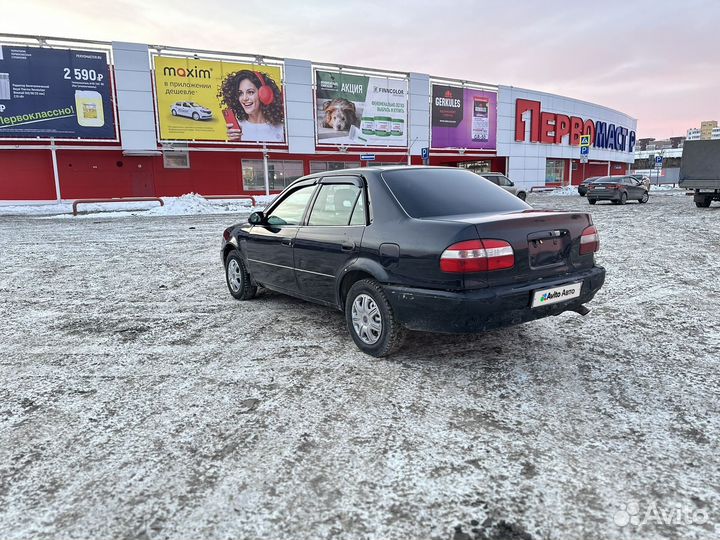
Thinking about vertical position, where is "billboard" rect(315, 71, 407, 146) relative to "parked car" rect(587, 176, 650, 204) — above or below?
above

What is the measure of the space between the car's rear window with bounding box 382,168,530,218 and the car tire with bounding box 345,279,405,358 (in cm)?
71

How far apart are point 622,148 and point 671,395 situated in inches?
2183

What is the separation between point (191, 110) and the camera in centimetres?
2698

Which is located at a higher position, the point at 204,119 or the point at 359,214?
the point at 204,119

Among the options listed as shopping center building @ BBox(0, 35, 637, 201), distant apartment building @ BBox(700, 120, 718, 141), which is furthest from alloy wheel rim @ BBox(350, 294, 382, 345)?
distant apartment building @ BBox(700, 120, 718, 141)

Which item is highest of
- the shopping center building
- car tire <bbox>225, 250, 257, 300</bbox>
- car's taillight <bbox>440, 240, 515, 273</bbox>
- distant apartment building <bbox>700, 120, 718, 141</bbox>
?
distant apartment building <bbox>700, 120, 718, 141</bbox>

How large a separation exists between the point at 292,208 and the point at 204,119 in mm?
24860

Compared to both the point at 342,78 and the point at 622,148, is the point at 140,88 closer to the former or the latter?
the point at 342,78

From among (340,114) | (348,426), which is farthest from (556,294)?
(340,114)

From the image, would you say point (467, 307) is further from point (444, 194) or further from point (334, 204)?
point (334, 204)

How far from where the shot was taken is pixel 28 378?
372cm

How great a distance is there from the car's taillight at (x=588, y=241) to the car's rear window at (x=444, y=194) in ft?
1.78

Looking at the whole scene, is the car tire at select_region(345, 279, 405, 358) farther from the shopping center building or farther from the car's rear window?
the shopping center building

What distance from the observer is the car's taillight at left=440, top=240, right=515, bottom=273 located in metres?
3.32
